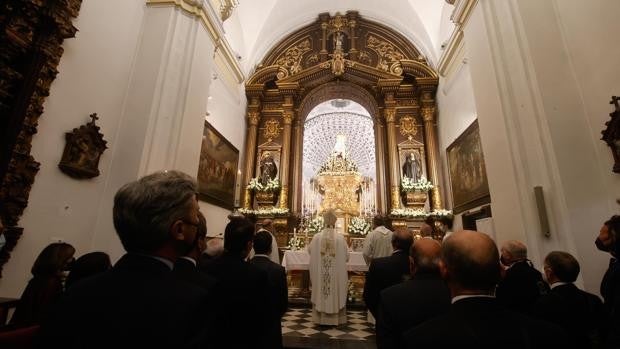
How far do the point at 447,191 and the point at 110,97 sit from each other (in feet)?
28.4

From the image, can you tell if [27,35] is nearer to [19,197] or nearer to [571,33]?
[19,197]

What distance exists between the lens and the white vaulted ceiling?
10.1m

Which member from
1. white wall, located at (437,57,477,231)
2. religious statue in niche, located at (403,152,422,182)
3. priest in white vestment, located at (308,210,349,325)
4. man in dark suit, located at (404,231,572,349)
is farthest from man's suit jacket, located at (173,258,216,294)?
religious statue in niche, located at (403,152,422,182)

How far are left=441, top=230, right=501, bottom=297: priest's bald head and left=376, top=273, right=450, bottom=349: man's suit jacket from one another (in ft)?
1.72

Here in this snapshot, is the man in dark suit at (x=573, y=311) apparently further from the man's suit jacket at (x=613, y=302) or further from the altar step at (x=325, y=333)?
the altar step at (x=325, y=333)

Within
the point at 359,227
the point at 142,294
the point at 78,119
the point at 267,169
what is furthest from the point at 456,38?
the point at 142,294

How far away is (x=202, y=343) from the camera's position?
980 mm

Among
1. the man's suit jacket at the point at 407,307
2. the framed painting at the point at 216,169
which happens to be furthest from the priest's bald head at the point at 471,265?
the framed painting at the point at 216,169

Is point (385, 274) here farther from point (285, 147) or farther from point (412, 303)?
point (285, 147)

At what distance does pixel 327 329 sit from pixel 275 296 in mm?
2950

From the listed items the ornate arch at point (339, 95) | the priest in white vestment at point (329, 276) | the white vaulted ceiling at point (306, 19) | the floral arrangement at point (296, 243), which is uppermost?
the white vaulted ceiling at point (306, 19)

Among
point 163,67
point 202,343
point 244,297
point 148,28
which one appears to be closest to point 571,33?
point 244,297

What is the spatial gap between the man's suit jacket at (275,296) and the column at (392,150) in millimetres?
7520

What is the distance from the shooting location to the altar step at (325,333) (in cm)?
378
